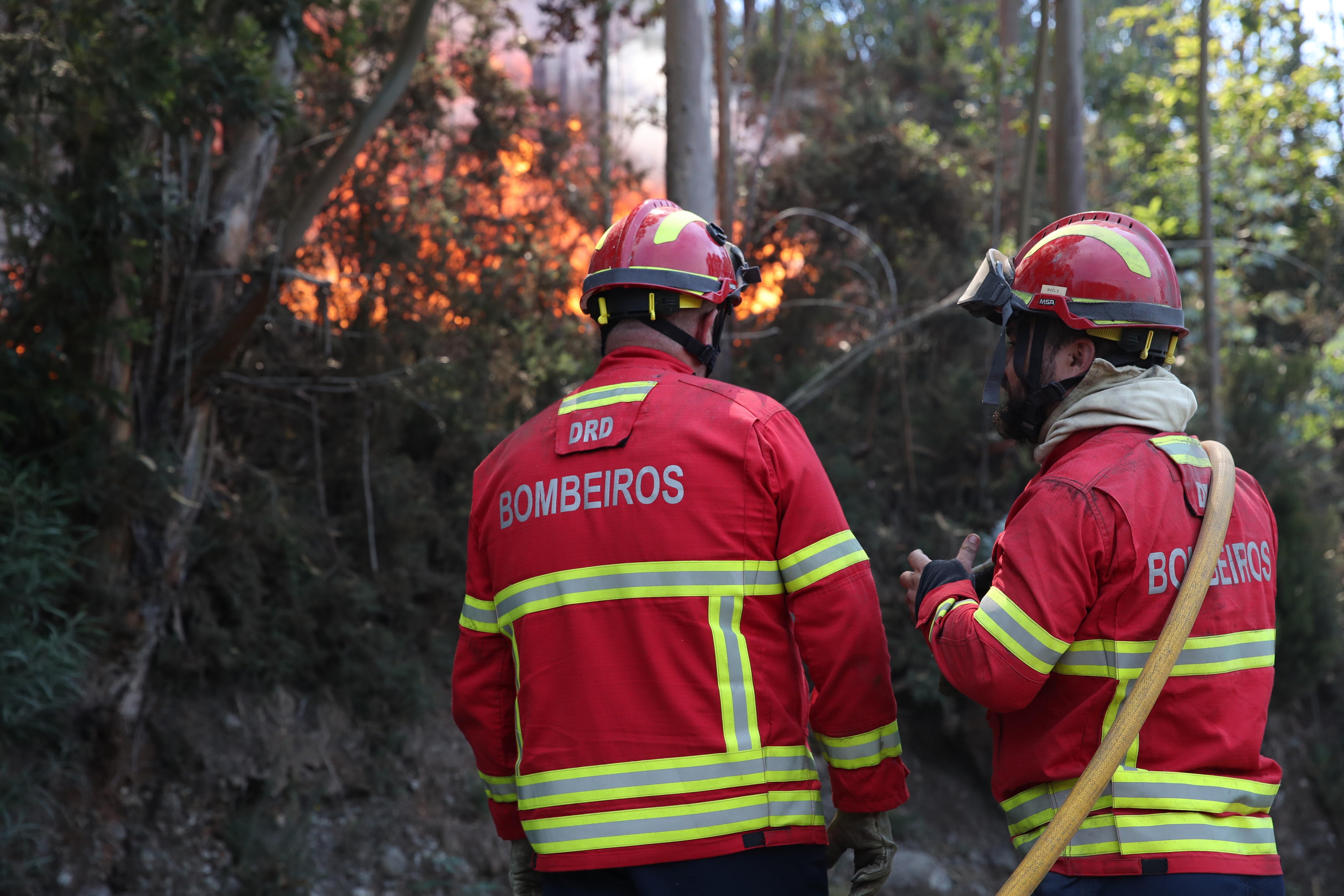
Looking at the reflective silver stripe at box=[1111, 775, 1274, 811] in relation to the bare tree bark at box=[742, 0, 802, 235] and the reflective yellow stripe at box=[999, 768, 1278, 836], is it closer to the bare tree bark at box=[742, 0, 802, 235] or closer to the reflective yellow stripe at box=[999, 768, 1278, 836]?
the reflective yellow stripe at box=[999, 768, 1278, 836]

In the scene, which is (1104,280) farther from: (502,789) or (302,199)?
(302,199)

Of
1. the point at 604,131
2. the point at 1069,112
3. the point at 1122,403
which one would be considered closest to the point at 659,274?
the point at 1122,403

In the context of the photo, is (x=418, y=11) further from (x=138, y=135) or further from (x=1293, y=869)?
(x=1293, y=869)

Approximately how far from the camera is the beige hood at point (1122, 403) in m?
2.37

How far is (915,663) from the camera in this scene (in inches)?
327

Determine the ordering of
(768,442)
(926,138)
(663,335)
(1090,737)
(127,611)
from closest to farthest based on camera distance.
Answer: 1. (1090,737)
2. (768,442)
3. (663,335)
4. (127,611)
5. (926,138)

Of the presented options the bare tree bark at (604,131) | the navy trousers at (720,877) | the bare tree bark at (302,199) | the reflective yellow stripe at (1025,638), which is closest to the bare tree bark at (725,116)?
the bare tree bark at (604,131)

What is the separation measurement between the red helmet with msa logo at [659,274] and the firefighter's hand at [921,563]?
2.49 ft

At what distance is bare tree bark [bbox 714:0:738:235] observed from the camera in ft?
23.7

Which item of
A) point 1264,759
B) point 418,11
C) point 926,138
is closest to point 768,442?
point 1264,759

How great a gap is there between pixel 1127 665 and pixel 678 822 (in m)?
1.01

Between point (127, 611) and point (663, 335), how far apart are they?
196 inches

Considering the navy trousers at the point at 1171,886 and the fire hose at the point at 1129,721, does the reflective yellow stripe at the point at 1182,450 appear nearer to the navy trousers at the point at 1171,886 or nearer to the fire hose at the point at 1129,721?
the fire hose at the point at 1129,721

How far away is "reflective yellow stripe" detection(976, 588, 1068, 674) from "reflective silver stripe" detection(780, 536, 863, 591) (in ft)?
1.10
